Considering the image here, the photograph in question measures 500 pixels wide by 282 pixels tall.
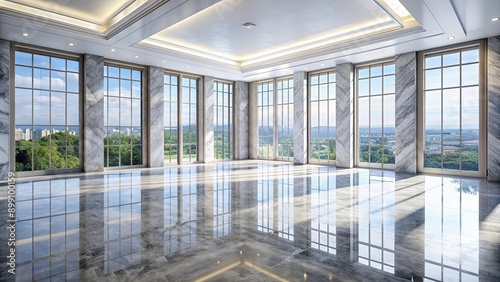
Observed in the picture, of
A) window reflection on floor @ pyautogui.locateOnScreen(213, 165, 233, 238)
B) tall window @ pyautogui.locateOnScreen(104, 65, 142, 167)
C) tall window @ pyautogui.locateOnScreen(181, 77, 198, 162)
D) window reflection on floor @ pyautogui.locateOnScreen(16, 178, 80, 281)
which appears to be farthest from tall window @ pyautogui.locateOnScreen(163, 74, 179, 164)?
window reflection on floor @ pyautogui.locateOnScreen(16, 178, 80, 281)

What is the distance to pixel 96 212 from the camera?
7.33 m

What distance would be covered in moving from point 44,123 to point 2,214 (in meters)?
8.17

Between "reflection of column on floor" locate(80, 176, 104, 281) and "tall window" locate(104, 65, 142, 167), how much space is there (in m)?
6.57

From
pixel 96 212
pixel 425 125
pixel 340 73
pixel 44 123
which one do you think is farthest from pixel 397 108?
pixel 44 123

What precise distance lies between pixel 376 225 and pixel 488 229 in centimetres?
206

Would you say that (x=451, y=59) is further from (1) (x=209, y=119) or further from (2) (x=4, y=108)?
(2) (x=4, y=108)

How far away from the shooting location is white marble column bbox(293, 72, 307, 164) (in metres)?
19.2

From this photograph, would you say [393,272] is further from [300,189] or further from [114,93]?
[114,93]

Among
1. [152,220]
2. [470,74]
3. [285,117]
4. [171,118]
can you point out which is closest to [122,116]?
[171,118]

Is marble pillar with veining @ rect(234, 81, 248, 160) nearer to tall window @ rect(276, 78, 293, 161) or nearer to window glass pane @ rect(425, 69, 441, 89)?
tall window @ rect(276, 78, 293, 161)

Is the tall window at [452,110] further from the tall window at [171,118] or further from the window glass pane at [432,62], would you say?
the tall window at [171,118]

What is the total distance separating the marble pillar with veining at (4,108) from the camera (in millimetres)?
12438

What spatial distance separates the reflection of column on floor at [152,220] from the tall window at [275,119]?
11856 mm

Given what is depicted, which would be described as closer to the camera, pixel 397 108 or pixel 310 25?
pixel 310 25
